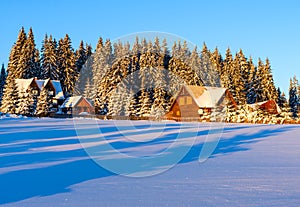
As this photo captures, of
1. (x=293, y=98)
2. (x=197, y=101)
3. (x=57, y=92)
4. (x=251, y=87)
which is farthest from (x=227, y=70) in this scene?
(x=57, y=92)

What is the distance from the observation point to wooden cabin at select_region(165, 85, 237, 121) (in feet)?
133

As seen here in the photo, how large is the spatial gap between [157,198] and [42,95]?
4063 centimetres

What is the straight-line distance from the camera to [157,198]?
468 cm

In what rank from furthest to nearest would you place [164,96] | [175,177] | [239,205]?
[164,96], [175,177], [239,205]

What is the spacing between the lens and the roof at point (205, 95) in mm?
40891

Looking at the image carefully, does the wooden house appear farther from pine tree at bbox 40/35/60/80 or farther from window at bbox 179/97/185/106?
window at bbox 179/97/185/106

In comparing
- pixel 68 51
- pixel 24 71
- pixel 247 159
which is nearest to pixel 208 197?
pixel 247 159

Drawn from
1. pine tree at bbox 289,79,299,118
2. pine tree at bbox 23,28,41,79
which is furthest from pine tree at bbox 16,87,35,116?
pine tree at bbox 289,79,299,118

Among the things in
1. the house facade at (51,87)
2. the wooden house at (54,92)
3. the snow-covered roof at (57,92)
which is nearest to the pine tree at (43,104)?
the house facade at (51,87)

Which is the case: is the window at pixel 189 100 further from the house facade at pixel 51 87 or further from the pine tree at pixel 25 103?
the house facade at pixel 51 87

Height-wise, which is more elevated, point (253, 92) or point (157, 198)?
point (253, 92)

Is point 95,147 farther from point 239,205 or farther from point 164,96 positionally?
point 164,96

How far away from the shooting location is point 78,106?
48906 millimetres

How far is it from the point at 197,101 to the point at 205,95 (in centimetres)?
153
